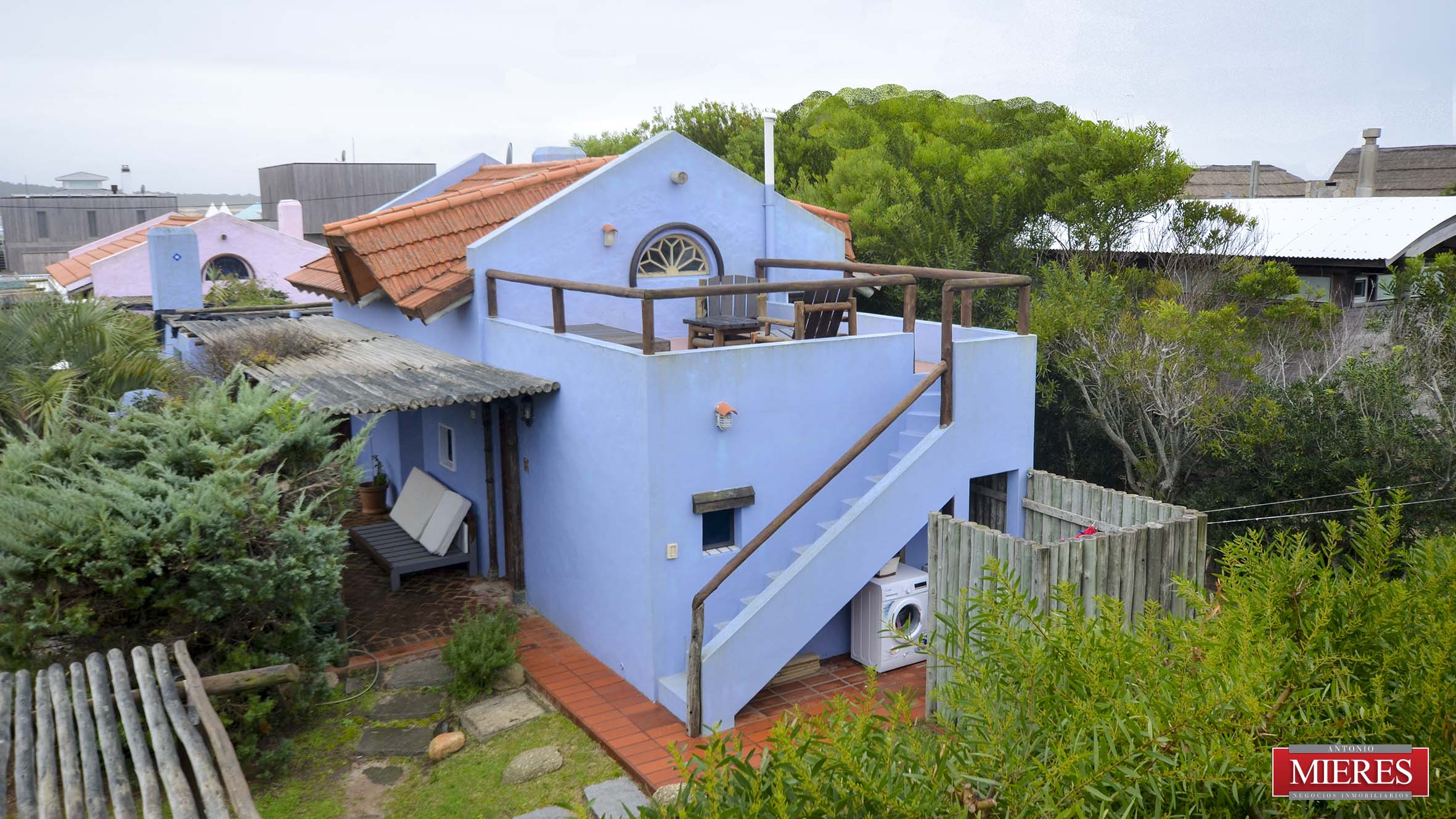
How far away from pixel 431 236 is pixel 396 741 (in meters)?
6.12

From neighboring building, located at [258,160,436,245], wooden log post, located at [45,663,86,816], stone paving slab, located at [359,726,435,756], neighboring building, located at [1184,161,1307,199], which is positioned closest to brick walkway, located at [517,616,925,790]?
stone paving slab, located at [359,726,435,756]

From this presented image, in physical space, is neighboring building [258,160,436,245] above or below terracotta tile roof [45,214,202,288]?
above

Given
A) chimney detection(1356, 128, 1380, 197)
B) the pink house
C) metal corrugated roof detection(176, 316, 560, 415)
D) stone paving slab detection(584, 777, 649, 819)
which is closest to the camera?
stone paving slab detection(584, 777, 649, 819)

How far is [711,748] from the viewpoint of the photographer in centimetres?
349

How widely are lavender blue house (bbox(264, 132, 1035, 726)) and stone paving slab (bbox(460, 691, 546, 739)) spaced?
95 cm

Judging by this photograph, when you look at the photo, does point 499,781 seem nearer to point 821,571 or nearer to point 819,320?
point 821,571

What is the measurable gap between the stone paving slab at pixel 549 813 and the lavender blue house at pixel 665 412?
166 centimetres

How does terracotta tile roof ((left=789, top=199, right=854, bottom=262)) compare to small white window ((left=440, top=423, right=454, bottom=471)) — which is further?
terracotta tile roof ((left=789, top=199, right=854, bottom=262))

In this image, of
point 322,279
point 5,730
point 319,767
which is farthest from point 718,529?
point 322,279

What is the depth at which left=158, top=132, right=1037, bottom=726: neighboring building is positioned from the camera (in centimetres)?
962

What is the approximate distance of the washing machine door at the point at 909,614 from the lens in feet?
34.1

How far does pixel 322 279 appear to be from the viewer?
640 inches

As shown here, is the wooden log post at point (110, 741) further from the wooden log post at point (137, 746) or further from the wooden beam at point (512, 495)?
the wooden beam at point (512, 495)

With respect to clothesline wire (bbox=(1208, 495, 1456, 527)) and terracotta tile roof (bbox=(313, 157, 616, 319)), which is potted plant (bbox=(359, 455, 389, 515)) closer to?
terracotta tile roof (bbox=(313, 157, 616, 319))
